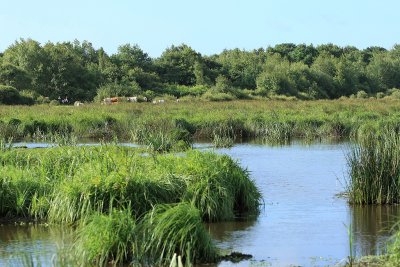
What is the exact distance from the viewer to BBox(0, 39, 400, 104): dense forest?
213 ft

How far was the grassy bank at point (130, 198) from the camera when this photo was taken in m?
10.9

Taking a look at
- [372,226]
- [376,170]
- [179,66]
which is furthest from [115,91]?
[372,226]

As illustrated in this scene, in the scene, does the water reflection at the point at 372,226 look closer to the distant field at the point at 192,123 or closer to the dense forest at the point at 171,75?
the distant field at the point at 192,123

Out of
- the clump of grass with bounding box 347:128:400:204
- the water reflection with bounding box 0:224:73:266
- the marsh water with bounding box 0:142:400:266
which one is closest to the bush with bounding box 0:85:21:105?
the marsh water with bounding box 0:142:400:266

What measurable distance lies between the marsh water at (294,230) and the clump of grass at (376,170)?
11.8 inches

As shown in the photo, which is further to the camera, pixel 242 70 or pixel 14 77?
pixel 242 70

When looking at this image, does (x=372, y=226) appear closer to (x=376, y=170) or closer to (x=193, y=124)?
(x=376, y=170)

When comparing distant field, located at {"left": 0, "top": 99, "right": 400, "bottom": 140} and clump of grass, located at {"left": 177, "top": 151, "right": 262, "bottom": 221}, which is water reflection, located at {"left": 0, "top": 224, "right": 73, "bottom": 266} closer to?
clump of grass, located at {"left": 177, "top": 151, "right": 262, "bottom": 221}

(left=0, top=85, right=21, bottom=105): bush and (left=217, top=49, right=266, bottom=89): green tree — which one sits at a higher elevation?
(left=217, top=49, right=266, bottom=89): green tree

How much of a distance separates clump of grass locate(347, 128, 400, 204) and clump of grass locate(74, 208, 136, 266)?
6422mm

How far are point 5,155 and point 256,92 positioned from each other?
5769 cm

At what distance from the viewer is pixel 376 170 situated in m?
15.8

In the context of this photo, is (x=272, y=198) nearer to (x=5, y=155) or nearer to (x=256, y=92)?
(x=5, y=155)

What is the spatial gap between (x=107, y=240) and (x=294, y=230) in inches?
174
